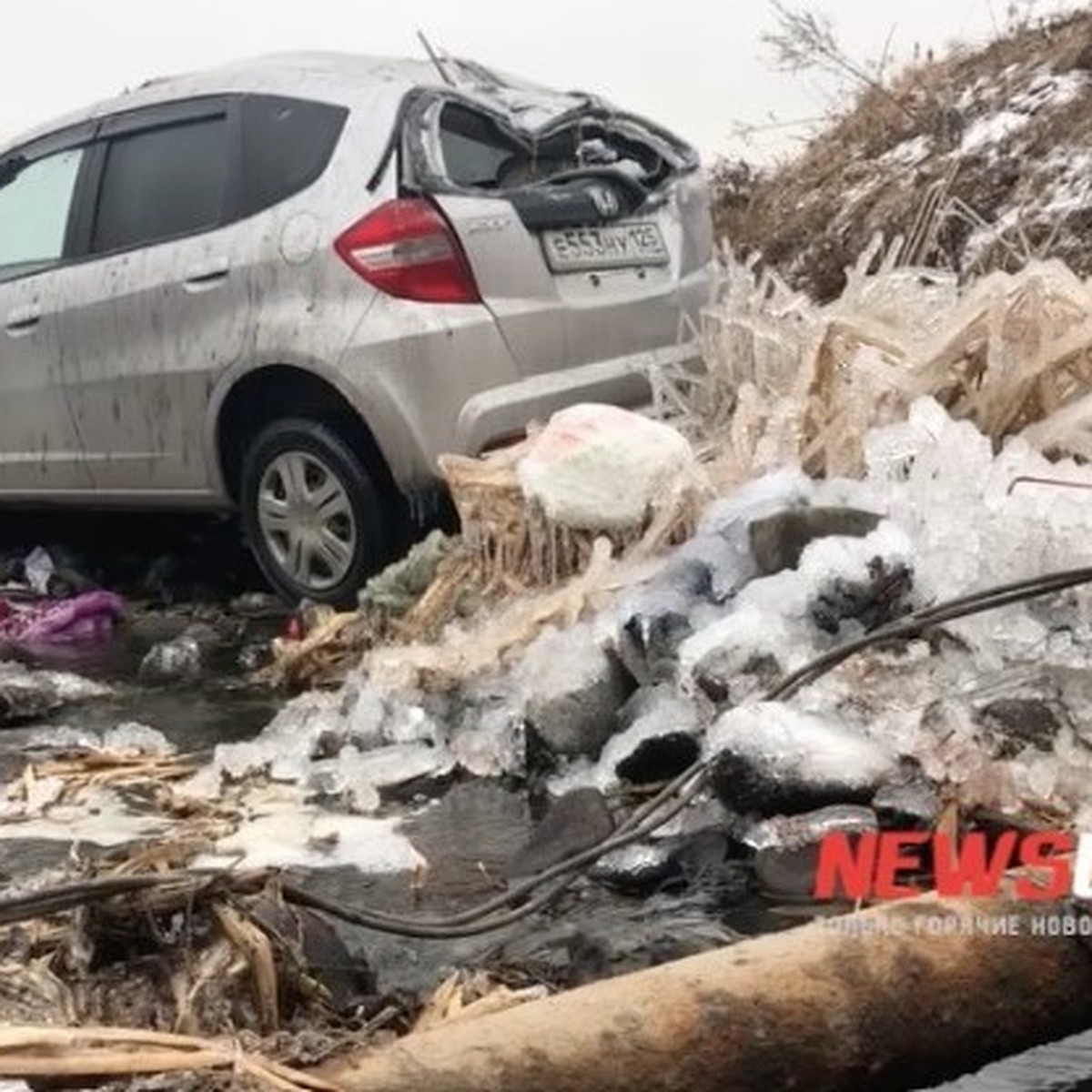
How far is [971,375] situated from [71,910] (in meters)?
3.16

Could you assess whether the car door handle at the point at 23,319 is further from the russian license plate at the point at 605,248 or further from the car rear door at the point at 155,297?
the russian license plate at the point at 605,248

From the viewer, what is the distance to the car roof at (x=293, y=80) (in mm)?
6527

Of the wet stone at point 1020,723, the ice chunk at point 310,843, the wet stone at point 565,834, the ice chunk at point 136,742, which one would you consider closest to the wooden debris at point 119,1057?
the ice chunk at point 310,843

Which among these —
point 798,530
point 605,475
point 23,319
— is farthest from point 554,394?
point 23,319

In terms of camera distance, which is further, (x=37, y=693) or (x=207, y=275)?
(x=207, y=275)

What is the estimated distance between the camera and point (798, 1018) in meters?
2.50

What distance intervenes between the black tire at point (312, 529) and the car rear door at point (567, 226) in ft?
2.13

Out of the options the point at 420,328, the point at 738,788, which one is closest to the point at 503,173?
the point at 420,328

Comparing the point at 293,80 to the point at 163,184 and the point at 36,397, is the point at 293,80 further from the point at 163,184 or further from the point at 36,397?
the point at 36,397

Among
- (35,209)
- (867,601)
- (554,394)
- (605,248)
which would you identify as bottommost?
(867,601)

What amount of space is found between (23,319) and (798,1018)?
18.1 feet

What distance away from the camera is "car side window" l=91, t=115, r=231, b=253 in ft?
22.3

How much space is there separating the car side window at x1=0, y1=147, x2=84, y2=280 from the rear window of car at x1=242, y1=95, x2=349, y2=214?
97cm

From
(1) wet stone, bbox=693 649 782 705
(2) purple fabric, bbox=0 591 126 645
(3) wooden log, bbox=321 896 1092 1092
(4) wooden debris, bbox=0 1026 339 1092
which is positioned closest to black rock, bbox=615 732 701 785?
(1) wet stone, bbox=693 649 782 705
